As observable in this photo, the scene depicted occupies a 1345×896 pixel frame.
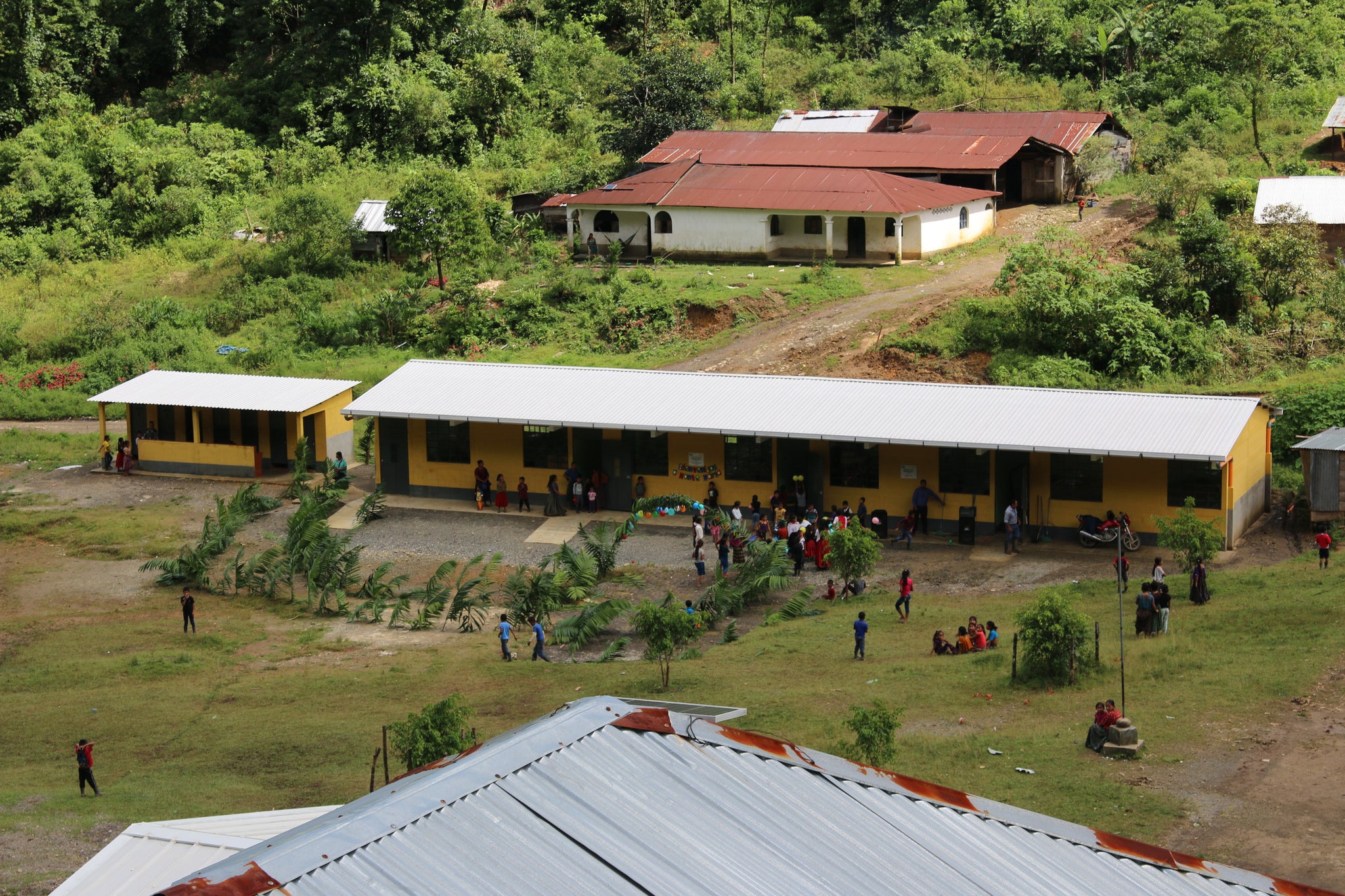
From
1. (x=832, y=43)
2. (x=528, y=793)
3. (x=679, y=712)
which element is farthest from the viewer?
(x=832, y=43)

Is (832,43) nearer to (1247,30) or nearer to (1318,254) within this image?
(1247,30)

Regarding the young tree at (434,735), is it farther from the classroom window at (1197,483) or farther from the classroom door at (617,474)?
the classroom window at (1197,483)

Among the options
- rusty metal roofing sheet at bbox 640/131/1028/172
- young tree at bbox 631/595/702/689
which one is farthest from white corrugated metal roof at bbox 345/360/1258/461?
rusty metal roofing sheet at bbox 640/131/1028/172

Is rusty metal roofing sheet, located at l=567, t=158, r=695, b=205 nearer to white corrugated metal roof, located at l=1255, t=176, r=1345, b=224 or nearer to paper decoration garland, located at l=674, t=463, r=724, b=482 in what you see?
white corrugated metal roof, located at l=1255, t=176, r=1345, b=224

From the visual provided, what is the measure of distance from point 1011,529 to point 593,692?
412 inches

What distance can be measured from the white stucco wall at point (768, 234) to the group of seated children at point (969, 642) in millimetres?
26655

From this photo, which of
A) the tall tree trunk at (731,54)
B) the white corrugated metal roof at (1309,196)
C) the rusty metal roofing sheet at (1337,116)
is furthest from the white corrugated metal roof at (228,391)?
the rusty metal roofing sheet at (1337,116)

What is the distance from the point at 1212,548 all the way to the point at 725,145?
34355 mm

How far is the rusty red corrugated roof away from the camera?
47750 mm

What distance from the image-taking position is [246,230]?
5772cm

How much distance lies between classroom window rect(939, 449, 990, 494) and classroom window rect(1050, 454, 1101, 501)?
4.23 feet

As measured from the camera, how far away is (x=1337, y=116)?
172 feet

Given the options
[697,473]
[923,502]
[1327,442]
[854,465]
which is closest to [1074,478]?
[923,502]

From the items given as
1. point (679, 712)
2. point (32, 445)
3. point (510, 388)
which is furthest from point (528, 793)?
point (32, 445)
